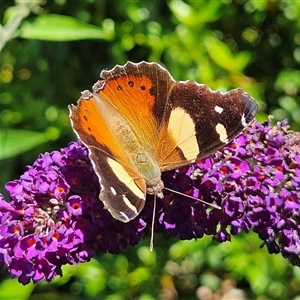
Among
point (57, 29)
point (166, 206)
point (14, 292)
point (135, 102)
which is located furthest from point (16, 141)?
point (166, 206)

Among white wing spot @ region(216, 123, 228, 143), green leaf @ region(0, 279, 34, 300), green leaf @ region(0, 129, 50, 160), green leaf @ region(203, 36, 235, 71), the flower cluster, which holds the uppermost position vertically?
white wing spot @ region(216, 123, 228, 143)

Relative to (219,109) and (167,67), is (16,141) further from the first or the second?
(219,109)

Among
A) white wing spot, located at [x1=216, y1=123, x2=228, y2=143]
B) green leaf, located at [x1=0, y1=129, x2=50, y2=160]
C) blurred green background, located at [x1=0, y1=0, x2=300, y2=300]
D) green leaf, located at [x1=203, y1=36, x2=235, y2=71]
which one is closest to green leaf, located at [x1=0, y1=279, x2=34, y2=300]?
blurred green background, located at [x1=0, y1=0, x2=300, y2=300]

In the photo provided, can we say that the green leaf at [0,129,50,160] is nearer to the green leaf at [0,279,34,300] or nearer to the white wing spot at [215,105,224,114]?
the green leaf at [0,279,34,300]

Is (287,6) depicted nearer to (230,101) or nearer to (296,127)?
(296,127)

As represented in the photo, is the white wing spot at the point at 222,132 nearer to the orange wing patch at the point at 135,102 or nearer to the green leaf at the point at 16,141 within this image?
the orange wing patch at the point at 135,102

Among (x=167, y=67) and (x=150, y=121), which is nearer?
(x=150, y=121)
